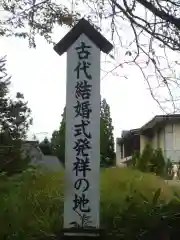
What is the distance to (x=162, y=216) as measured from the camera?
5531 mm

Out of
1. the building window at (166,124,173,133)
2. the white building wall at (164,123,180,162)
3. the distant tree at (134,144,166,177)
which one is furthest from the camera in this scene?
the white building wall at (164,123,180,162)

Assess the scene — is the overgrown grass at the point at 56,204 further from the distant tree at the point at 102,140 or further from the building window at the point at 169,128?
the building window at the point at 169,128

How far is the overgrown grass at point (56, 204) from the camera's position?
557cm

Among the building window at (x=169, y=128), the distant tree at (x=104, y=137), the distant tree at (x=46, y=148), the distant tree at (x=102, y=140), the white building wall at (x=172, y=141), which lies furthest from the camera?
the white building wall at (x=172, y=141)

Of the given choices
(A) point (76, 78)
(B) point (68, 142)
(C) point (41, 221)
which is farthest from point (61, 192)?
(A) point (76, 78)

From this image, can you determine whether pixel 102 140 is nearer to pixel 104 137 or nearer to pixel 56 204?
pixel 104 137

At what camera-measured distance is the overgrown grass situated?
219 inches

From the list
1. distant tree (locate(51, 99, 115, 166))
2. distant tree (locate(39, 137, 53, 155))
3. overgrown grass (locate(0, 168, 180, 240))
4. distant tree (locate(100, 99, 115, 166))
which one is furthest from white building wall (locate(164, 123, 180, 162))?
overgrown grass (locate(0, 168, 180, 240))

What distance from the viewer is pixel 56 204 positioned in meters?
6.20

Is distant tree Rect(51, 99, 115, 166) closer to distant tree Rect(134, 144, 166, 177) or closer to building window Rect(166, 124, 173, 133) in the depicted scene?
distant tree Rect(134, 144, 166, 177)

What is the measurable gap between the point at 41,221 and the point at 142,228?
1.22m

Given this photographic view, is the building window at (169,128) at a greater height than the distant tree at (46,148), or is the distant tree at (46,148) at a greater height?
the building window at (169,128)

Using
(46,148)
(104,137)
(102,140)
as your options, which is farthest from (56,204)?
(46,148)

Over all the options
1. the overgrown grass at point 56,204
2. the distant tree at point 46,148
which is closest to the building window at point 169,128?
the distant tree at point 46,148
